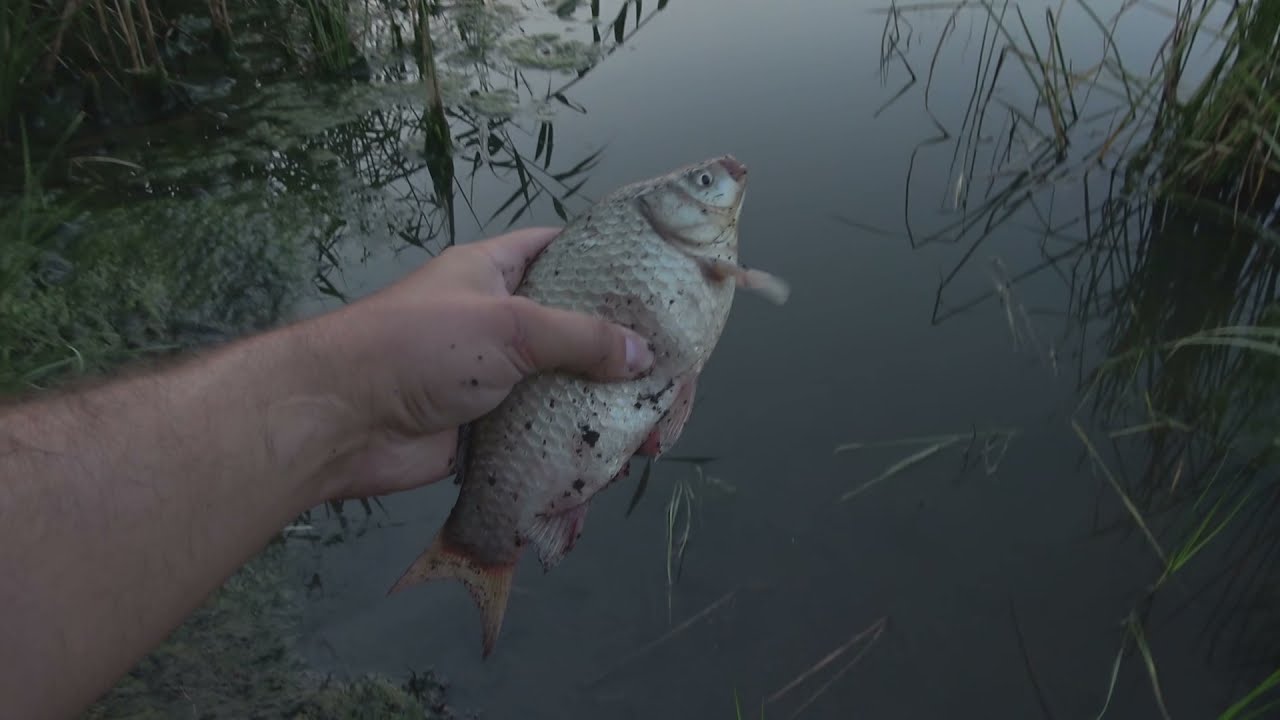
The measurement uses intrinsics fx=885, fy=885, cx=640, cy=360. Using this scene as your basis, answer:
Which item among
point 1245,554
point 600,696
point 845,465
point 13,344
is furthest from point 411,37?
point 1245,554

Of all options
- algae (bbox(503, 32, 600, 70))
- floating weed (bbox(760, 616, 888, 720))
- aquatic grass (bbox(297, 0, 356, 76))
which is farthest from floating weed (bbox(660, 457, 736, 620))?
aquatic grass (bbox(297, 0, 356, 76))

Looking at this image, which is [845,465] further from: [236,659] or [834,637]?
[236,659]

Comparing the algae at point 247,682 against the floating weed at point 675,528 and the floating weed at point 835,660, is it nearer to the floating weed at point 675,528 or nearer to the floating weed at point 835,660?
the floating weed at point 675,528

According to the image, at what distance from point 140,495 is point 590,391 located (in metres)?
0.91

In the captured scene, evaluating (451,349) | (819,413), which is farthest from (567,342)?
(819,413)

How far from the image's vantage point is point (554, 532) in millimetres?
2064

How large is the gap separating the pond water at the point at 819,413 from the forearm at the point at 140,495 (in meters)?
0.87

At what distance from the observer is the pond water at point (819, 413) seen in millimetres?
2473

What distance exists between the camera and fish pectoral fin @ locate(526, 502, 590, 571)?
204cm

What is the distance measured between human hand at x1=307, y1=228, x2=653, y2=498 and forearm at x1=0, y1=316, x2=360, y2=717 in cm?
8

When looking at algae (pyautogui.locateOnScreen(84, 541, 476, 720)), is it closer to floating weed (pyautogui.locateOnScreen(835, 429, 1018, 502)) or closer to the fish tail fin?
the fish tail fin

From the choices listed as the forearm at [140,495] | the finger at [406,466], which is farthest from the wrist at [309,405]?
the finger at [406,466]

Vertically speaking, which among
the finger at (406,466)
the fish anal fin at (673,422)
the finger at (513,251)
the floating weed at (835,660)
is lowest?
the floating weed at (835,660)

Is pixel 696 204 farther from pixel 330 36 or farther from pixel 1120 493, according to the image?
pixel 330 36
